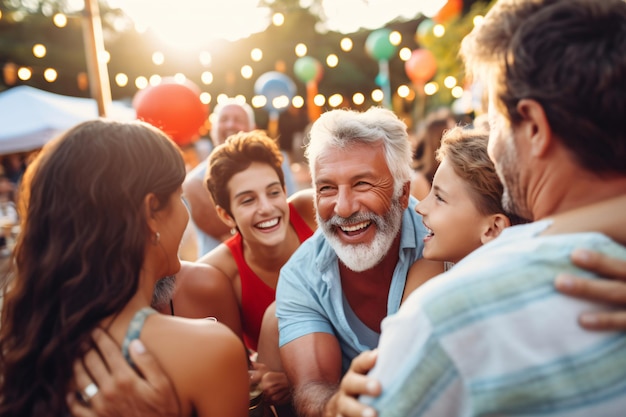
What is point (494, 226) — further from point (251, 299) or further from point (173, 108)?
point (173, 108)

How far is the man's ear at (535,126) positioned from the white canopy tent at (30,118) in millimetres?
10494

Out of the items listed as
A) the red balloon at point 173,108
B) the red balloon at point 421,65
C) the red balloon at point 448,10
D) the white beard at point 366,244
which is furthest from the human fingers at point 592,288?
the red balloon at point 421,65

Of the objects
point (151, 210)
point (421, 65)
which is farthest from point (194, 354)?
point (421, 65)

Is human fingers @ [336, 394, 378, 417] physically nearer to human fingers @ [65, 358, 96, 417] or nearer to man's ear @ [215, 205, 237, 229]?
human fingers @ [65, 358, 96, 417]

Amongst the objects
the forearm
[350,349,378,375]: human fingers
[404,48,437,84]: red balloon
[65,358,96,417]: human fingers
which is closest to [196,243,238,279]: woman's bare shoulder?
the forearm

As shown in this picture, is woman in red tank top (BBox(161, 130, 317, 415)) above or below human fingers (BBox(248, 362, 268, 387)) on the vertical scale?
above

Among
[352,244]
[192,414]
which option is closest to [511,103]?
[192,414]

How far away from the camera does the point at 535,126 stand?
1.21 metres

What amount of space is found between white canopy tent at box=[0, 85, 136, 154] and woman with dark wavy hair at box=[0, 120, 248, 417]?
983cm

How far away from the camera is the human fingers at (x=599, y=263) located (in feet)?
3.43

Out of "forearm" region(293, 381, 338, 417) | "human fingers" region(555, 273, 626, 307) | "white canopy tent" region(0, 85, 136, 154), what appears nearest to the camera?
"human fingers" region(555, 273, 626, 307)

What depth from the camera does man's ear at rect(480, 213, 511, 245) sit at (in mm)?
2229

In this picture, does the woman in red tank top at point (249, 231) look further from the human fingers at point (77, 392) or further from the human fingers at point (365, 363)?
the human fingers at point (365, 363)

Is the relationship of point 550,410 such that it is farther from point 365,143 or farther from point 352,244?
point 365,143
